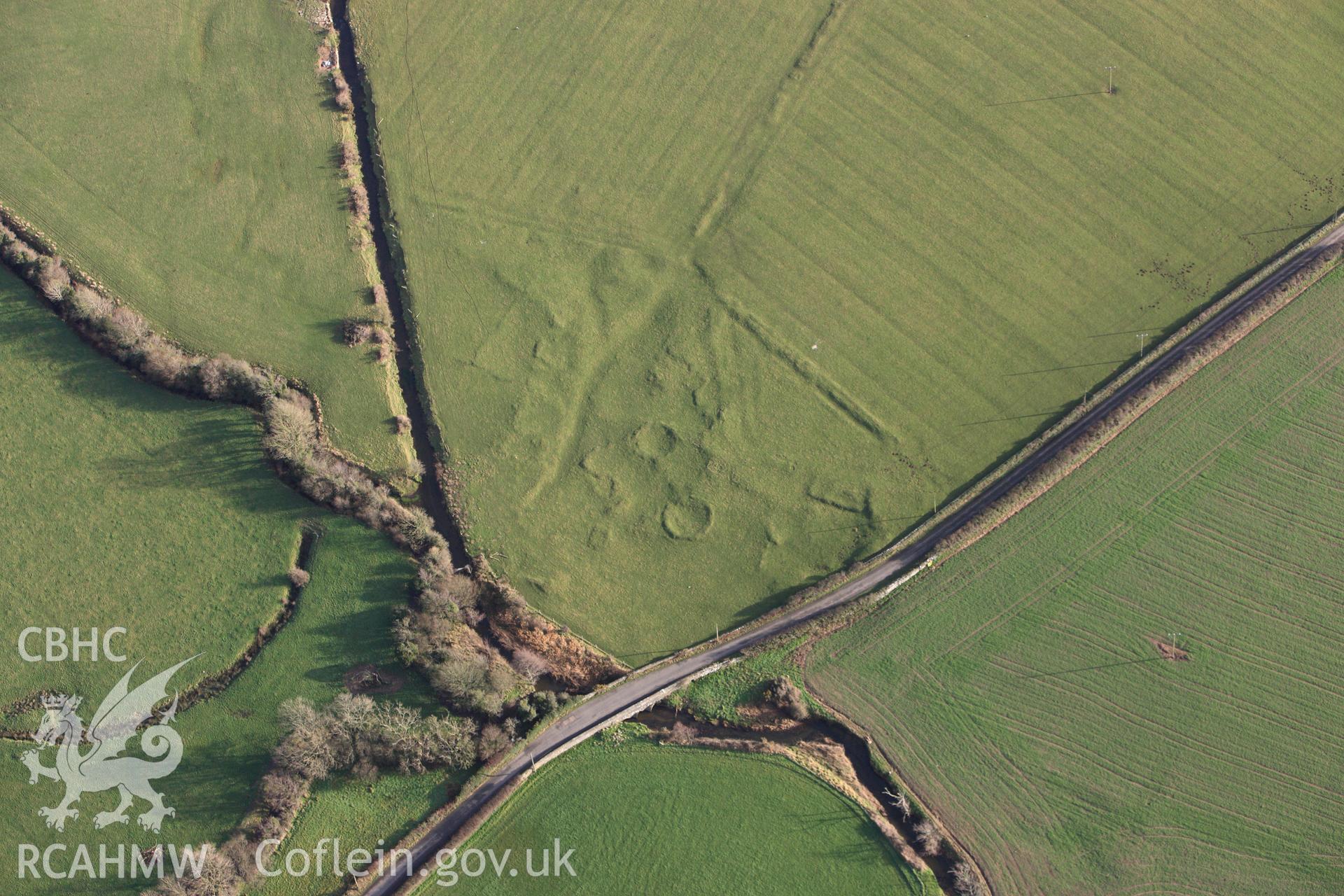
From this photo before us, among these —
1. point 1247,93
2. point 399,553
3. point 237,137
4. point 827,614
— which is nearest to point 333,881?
point 399,553

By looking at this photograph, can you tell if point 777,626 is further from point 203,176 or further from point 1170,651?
point 203,176

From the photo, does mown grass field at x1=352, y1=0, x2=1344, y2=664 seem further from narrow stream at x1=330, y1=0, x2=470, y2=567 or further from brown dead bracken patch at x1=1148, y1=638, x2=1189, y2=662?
brown dead bracken patch at x1=1148, y1=638, x2=1189, y2=662

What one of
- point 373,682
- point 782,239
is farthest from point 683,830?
point 782,239

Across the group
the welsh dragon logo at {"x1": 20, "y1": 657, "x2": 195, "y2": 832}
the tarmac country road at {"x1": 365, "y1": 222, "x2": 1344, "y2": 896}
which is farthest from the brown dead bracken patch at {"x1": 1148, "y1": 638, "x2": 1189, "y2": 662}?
the welsh dragon logo at {"x1": 20, "y1": 657, "x2": 195, "y2": 832}

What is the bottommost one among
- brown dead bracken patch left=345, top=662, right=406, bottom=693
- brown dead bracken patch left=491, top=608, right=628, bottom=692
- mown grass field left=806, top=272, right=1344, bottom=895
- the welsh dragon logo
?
the welsh dragon logo

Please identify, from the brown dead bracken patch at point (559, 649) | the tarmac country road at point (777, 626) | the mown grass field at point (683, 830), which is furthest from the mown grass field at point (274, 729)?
the mown grass field at point (683, 830)

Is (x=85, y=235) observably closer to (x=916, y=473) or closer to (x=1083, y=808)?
(x=916, y=473)
